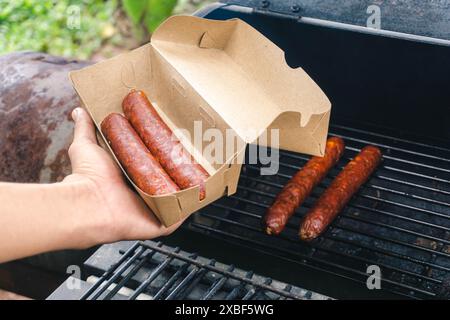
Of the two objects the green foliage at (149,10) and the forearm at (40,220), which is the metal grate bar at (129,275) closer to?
the forearm at (40,220)

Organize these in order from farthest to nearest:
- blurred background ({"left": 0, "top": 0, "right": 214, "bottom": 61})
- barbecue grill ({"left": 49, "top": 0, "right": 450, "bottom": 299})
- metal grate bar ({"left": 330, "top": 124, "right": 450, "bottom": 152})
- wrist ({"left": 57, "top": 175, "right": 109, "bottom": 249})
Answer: blurred background ({"left": 0, "top": 0, "right": 214, "bottom": 61}), metal grate bar ({"left": 330, "top": 124, "right": 450, "bottom": 152}), barbecue grill ({"left": 49, "top": 0, "right": 450, "bottom": 299}), wrist ({"left": 57, "top": 175, "right": 109, "bottom": 249})

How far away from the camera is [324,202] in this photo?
9.00 feet

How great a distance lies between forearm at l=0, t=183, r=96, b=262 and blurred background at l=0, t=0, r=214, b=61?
13.2 feet

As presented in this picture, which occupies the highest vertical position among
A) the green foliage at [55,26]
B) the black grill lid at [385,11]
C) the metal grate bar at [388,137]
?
the black grill lid at [385,11]

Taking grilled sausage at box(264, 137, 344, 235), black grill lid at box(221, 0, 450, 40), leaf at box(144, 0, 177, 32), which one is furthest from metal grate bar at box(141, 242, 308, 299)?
leaf at box(144, 0, 177, 32)

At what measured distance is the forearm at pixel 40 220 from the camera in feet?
6.34

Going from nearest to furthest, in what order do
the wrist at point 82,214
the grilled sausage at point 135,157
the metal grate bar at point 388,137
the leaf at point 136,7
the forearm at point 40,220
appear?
1. the forearm at point 40,220
2. the wrist at point 82,214
3. the grilled sausage at point 135,157
4. the metal grate bar at point 388,137
5. the leaf at point 136,7

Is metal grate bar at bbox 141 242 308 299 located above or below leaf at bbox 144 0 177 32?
below

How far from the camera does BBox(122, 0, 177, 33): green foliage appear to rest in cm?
533

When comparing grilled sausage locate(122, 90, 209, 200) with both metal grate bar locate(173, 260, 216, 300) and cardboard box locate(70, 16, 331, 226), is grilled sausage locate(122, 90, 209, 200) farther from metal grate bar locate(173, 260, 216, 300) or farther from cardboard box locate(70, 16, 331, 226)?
metal grate bar locate(173, 260, 216, 300)

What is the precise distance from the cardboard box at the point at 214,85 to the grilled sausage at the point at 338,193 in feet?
1.24

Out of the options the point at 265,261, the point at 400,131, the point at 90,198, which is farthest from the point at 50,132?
the point at 400,131

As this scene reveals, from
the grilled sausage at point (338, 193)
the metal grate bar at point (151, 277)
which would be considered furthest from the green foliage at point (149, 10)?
the metal grate bar at point (151, 277)

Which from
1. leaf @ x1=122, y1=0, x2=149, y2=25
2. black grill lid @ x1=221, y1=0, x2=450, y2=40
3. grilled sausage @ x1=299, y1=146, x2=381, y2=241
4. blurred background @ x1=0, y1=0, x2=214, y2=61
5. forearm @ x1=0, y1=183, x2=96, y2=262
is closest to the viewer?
forearm @ x1=0, y1=183, x2=96, y2=262
